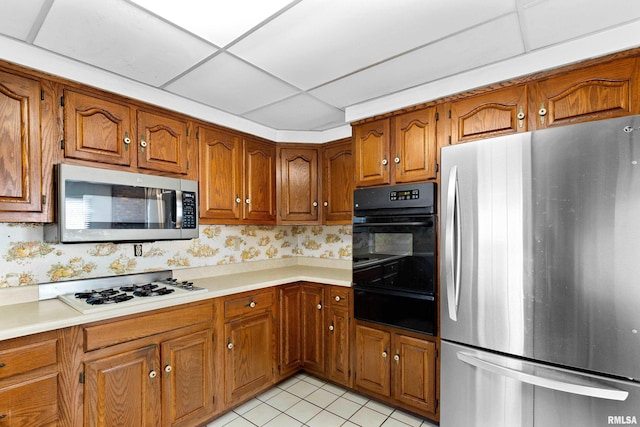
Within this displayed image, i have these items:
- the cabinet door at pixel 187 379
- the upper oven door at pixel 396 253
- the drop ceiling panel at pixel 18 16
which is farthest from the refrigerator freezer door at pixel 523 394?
the drop ceiling panel at pixel 18 16

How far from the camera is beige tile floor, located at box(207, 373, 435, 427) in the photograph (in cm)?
210

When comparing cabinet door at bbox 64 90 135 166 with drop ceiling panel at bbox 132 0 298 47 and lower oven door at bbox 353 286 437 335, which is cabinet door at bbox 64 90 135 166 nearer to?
drop ceiling panel at bbox 132 0 298 47

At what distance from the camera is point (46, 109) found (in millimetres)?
1686

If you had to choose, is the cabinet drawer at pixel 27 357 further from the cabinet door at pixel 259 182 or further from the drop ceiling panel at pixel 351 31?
the drop ceiling panel at pixel 351 31

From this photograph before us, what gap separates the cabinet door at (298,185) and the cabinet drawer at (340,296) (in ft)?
2.42

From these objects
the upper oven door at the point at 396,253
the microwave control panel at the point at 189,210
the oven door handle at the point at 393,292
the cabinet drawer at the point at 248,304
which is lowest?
the cabinet drawer at the point at 248,304

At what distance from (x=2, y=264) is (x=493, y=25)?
2843 millimetres

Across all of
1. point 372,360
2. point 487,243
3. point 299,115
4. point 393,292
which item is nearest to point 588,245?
point 487,243

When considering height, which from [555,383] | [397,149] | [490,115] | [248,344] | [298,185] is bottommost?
[248,344]

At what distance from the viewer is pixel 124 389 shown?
1.69 m

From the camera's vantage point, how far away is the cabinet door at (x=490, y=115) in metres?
1.78

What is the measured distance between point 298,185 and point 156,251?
1.33 metres

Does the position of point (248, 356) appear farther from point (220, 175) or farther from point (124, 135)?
point (124, 135)

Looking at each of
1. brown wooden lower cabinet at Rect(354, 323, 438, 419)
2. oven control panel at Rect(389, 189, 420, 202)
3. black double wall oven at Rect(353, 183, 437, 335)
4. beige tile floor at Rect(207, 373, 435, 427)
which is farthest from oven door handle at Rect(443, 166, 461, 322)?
beige tile floor at Rect(207, 373, 435, 427)
